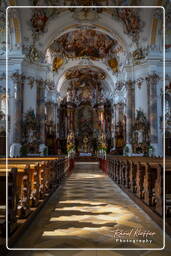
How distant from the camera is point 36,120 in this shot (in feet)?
70.5

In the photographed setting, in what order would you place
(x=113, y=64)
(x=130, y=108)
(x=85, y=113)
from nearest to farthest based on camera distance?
(x=130, y=108), (x=113, y=64), (x=85, y=113)

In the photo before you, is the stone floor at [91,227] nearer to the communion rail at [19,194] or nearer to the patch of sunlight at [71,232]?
the patch of sunlight at [71,232]

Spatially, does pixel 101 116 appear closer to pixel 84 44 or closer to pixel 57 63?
pixel 57 63

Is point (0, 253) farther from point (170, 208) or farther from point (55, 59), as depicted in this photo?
point (55, 59)

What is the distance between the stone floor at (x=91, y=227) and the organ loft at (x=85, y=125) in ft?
0.06

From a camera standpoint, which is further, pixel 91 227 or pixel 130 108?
pixel 130 108

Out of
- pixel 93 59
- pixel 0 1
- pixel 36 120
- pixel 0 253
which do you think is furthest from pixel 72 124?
pixel 0 253

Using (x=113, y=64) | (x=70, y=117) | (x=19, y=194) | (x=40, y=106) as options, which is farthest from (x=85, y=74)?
(x=19, y=194)

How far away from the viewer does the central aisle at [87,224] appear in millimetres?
4117

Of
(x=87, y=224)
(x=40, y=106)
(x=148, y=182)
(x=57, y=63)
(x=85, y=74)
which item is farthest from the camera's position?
(x=85, y=74)

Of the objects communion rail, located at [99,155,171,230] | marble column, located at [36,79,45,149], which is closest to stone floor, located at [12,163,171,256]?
communion rail, located at [99,155,171,230]

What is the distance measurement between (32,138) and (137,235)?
1704 cm

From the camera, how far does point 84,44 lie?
2950 centimetres

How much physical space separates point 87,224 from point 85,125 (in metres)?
36.1
